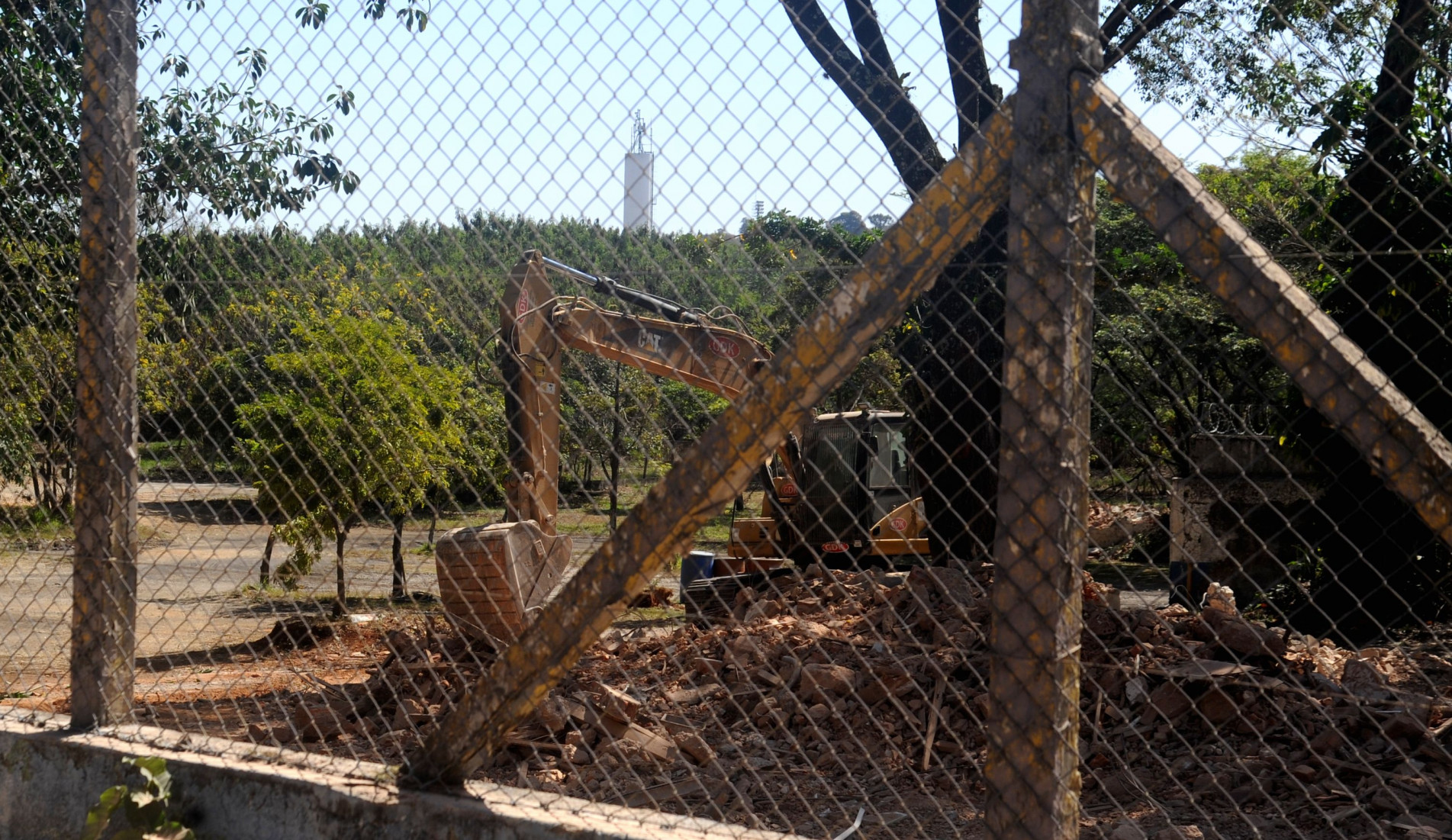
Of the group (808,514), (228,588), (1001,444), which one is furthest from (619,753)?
(228,588)

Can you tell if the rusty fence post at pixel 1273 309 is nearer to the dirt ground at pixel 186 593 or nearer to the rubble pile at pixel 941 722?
the rubble pile at pixel 941 722

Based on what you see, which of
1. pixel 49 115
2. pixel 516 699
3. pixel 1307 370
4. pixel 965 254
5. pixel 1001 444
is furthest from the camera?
pixel 965 254

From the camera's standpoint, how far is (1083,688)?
5.94 metres

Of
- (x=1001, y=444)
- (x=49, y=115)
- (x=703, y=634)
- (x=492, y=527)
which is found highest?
(x=49, y=115)

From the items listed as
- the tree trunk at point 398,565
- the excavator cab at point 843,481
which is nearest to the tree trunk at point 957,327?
the excavator cab at point 843,481

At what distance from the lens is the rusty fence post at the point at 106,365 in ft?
10.7

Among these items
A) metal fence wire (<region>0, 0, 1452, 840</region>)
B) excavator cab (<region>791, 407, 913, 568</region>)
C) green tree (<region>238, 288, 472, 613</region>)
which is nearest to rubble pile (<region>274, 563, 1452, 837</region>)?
metal fence wire (<region>0, 0, 1452, 840</region>)

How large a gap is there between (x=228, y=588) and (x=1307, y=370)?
1681 centimetres

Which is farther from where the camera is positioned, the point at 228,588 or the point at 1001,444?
the point at 228,588

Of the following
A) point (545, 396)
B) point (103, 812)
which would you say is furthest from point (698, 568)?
point (103, 812)

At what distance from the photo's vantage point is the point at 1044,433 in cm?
208

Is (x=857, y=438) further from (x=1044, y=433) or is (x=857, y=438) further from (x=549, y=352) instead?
(x=1044, y=433)

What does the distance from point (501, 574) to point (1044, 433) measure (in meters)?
4.64

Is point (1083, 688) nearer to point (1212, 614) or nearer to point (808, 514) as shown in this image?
point (1212, 614)
